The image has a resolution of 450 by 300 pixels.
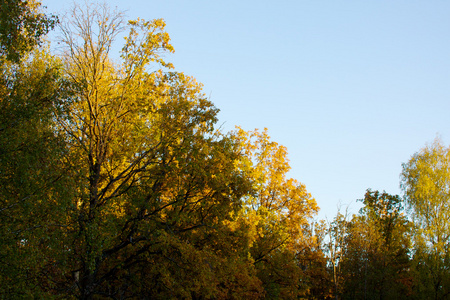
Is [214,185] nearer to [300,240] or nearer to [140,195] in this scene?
[140,195]

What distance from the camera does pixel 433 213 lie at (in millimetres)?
37031

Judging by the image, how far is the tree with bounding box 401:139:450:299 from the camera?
3497 cm

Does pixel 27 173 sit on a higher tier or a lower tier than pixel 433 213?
lower

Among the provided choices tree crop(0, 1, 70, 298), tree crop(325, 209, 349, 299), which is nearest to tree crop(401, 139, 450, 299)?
tree crop(325, 209, 349, 299)

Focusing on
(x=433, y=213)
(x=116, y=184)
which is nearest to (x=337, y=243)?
(x=433, y=213)

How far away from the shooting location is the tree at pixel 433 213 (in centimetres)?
3497

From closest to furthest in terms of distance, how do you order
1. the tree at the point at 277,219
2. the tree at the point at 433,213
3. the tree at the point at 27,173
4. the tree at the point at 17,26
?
the tree at the point at 27,173
the tree at the point at 17,26
the tree at the point at 277,219
the tree at the point at 433,213

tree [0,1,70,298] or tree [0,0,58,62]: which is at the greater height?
tree [0,0,58,62]

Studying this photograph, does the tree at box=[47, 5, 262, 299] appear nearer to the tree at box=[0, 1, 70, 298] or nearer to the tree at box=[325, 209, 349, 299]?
the tree at box=[0, 1, 70, 298]

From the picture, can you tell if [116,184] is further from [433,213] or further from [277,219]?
[433,213]

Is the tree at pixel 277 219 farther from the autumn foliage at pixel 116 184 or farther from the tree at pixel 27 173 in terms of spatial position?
the tree at pixel 27 173

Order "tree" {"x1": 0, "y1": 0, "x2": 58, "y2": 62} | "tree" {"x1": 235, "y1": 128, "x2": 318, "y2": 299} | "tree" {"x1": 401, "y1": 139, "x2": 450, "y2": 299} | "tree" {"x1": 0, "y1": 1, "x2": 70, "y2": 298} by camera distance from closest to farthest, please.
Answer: "tree" {"x1": 0, "y1": 1, "x2": 70, "y2": 298} < "tree" {"x1": 0, "y1": 0, "x2": 58, "y2": 62} < "tree" {"x1": 235, "y1": 128, "x2": 318, "y2": 299} < "tree" {"x1": 401, "y1": 139, "x2": 450, "y2": 299}

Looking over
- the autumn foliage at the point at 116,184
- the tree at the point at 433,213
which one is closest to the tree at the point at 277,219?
the autumn foliage at the point at 116,184

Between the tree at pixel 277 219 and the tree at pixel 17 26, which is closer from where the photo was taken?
the tree at pixel 17 26
